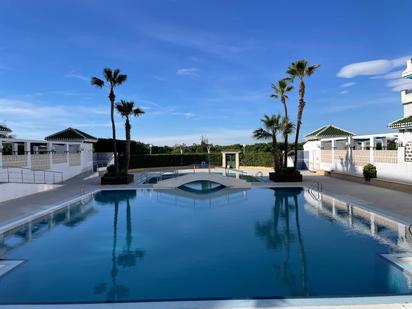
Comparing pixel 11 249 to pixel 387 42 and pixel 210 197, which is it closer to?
pixel 210 197

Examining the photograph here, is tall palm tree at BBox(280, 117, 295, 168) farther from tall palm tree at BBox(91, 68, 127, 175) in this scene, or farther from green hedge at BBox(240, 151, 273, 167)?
green hedge at BBox(240, 151, 273, 167)

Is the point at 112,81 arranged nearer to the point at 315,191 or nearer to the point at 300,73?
the point at 300,73

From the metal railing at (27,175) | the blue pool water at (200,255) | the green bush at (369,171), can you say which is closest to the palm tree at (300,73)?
the green bush at (369,171)

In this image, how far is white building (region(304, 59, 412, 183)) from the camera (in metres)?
17.6

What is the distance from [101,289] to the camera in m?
6.09

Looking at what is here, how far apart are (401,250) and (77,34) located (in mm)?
20552

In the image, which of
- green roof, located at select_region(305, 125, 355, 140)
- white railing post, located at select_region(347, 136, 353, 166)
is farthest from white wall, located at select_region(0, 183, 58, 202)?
green roof, located at select_region(305, 125, 355, 140)

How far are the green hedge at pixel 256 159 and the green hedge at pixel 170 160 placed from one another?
366cm

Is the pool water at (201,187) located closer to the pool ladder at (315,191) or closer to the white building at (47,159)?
the pool ladder at (315,191)

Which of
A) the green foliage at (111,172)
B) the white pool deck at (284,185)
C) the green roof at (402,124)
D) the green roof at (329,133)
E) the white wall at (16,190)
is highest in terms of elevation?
the green roof at (329,133)

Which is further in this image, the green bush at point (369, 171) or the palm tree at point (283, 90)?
the palm tree at point (283, 90)

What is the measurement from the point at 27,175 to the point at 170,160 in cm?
2184

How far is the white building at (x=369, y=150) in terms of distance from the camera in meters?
17.6

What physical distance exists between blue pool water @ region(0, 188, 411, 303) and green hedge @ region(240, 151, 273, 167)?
2232 cm
